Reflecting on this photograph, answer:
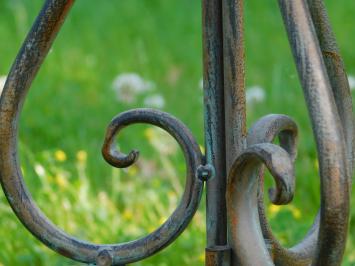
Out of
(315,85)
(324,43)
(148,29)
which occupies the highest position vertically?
(148,29)

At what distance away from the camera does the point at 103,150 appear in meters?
1.45

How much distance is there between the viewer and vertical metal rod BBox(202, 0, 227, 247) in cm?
141

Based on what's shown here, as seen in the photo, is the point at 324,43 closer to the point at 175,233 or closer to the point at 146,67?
the point at 175,233

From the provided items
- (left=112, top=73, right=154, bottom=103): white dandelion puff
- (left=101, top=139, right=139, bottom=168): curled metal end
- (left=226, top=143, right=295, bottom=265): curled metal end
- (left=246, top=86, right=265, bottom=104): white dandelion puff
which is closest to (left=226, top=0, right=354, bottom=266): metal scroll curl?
(left=226, top=143, right=295, bottom=265): curled metal end

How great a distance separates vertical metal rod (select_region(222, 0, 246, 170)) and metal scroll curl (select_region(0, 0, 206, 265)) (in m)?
0.06

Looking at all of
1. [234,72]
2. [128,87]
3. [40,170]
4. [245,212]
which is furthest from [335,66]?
[128,87]

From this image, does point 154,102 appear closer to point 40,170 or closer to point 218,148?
point 40,170

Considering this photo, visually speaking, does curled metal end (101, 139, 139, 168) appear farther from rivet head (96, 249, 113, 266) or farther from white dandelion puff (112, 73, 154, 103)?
white dandelion puff (112, 73, 154, 103)

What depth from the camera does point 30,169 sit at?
9.73ft

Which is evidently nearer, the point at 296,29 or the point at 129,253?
the point at 296,29

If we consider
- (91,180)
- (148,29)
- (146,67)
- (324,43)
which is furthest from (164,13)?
(324,43)

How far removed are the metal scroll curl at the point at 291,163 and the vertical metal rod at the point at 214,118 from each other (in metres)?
0.05

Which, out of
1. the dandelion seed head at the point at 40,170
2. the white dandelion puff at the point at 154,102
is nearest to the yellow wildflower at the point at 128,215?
the dandelion seed head at the point at 40,170

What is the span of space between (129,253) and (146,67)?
3116mm
